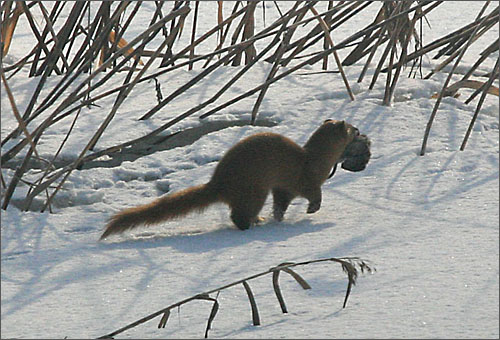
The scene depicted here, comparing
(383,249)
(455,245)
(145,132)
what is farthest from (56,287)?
(145,132)

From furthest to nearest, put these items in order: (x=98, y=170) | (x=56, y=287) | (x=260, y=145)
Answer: (x=98, y=170)
(x=260, y=145)
(x=56, y=287)

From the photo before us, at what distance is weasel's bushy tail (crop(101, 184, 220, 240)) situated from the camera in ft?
8.53

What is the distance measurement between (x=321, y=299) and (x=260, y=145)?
2.86 feet

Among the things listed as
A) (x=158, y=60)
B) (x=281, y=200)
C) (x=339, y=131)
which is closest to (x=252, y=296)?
(x=281, y=200)

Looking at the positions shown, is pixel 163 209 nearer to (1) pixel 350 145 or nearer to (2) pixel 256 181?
(2) pixel 256 181

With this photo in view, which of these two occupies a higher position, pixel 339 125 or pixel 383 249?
pixel 339 125

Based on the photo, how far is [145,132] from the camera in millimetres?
3635

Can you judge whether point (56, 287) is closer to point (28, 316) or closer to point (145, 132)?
point (28, 316)

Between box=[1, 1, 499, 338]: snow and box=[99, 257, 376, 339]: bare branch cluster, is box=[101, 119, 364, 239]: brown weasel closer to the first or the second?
box=[1, 1, 499, 338]: snow

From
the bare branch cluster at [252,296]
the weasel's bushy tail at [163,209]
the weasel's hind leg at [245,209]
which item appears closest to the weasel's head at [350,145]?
the weasel's hind leg at [245,209]

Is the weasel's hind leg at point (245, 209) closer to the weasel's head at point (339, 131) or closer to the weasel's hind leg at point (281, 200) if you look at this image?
the weasel's hind leg at point (281, 200)

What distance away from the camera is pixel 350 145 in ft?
10.0

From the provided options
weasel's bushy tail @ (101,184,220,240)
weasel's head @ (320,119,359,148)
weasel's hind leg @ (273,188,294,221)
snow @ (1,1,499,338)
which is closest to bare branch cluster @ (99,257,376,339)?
snow @ (1,1,499,338)

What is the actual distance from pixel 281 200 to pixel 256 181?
0.50 ft
